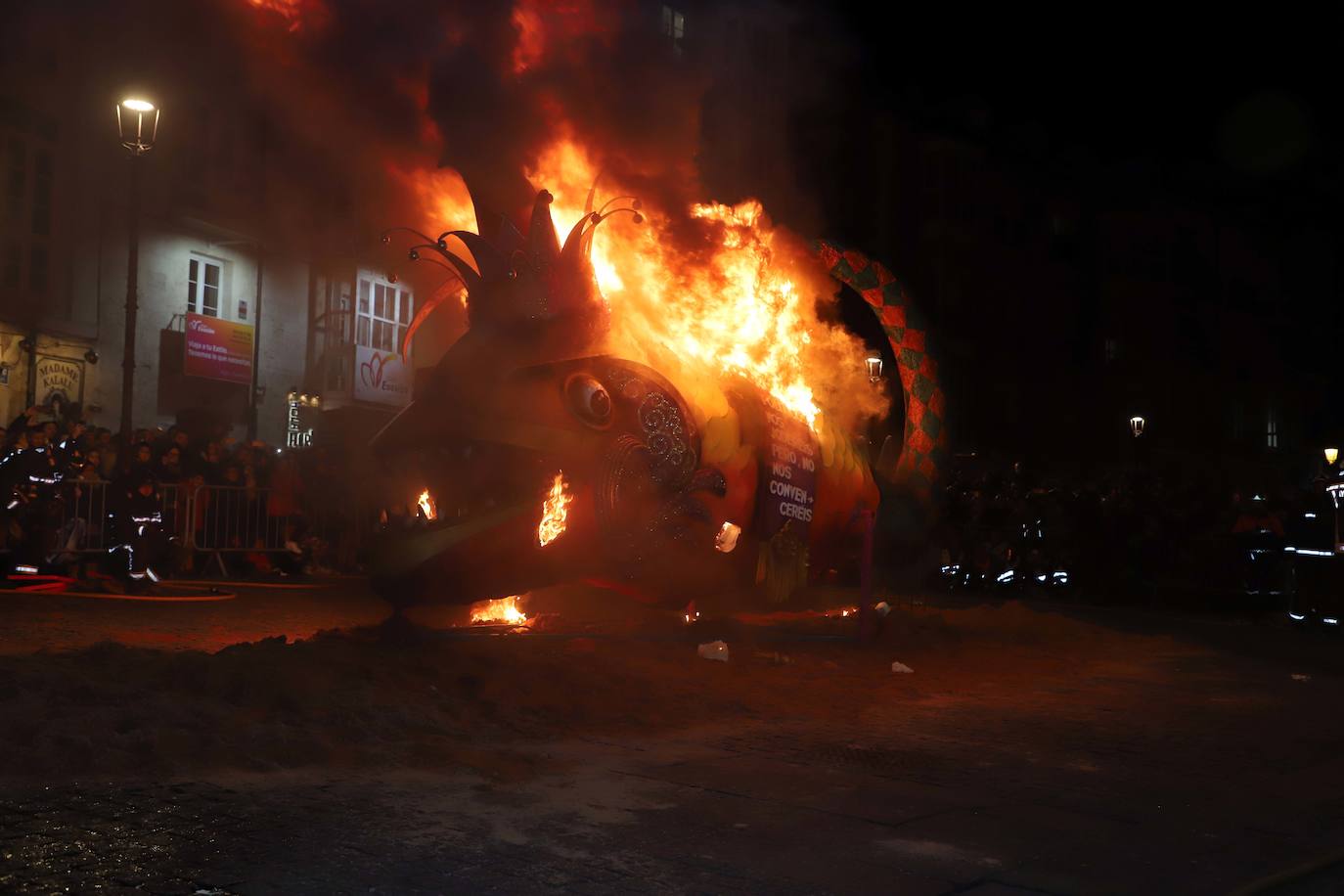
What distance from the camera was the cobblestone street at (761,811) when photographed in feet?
15.9

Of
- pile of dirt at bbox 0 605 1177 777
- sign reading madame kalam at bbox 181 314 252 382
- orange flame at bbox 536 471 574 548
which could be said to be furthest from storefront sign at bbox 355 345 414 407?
pile of dirt at bbox 0 605 1177 777

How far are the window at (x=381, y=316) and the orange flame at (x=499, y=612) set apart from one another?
18.3 m

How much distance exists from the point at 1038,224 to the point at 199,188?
2724cm

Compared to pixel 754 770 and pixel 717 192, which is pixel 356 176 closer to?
pixel 717 192

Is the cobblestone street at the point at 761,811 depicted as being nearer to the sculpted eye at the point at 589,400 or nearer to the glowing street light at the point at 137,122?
the sculpted eye at the point at 589,400

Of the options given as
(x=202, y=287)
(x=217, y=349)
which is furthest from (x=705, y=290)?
(x=202, y=287)

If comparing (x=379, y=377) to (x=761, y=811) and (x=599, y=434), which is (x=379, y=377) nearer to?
(x=599, y=434)

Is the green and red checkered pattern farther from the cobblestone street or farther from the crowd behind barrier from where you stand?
the crowd behind barrier

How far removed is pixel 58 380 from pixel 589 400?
709 inches

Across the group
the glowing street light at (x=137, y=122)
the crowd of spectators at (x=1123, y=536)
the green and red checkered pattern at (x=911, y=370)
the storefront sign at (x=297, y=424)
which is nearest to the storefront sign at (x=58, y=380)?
the storefront sign at (x=297, y=424)

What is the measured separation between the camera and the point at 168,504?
16250 mm

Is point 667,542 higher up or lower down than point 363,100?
lower down

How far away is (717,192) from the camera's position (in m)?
12.6

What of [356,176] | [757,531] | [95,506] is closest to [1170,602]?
[757,531]
